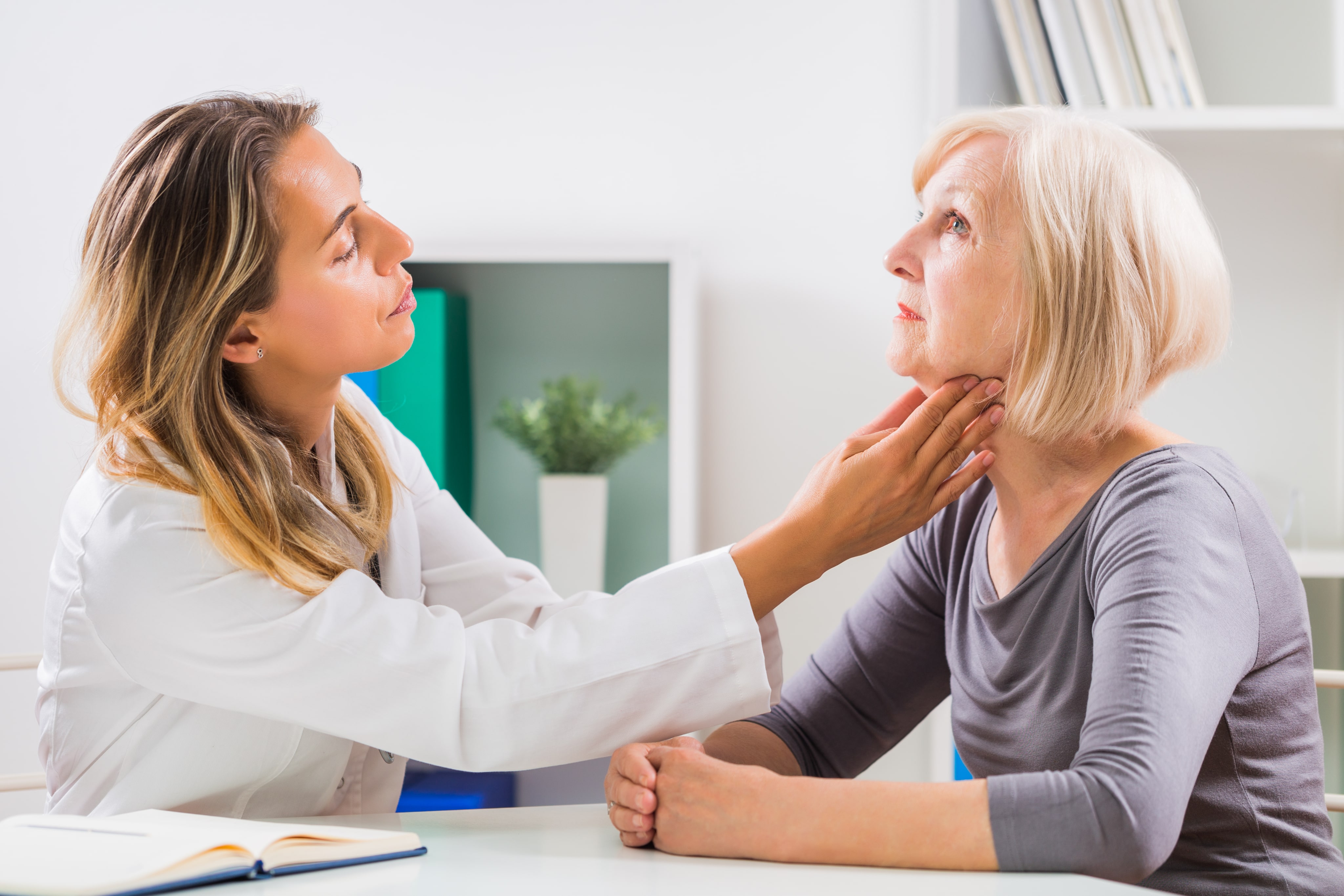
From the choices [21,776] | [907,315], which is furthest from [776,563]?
[21,776]

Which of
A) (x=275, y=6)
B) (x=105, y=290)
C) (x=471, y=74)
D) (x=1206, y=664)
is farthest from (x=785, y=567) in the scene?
(x=275, y=6)

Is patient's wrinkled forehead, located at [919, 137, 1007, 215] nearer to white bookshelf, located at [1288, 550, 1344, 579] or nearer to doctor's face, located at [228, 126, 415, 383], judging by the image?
doctor's face, located at [228, 126, 415, 383]

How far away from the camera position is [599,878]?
76cm

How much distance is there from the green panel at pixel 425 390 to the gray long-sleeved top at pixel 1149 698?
1.09 metres

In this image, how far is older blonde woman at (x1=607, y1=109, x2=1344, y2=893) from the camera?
751mm

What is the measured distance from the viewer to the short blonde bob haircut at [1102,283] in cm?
102

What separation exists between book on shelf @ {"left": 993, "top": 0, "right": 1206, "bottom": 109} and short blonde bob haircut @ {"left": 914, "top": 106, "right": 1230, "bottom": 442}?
849 millimetres

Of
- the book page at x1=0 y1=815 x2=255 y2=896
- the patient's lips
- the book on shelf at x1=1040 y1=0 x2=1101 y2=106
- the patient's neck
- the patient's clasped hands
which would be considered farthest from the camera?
the book on shelf at x1=1040 y1=0 x2=1101 y2=106

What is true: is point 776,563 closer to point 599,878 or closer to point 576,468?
point 599,878

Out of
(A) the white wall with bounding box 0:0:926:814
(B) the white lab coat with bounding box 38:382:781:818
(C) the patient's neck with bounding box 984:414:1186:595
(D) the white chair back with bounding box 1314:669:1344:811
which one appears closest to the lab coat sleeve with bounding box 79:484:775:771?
(B) the white lab coat with bounding box 38:382:781:818

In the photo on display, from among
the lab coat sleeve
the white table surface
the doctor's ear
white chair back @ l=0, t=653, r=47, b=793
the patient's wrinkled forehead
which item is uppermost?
the patient's wrinkled forehead

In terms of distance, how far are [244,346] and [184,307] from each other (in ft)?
0.26

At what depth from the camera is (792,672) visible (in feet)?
7.21

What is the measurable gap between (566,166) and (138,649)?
1567 mm
